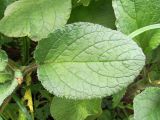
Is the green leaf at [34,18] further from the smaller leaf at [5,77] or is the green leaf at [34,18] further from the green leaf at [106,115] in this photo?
the green leaf at [106,115]

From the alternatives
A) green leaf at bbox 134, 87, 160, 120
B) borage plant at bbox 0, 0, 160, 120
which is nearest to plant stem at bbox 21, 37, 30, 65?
borage plant at bbox 0, 0, 160, 120

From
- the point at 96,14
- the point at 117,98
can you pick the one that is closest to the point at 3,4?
the point at 96,14

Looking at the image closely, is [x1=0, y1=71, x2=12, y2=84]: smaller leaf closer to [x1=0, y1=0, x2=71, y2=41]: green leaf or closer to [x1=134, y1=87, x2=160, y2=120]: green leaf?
[x1=0, y1=0, x2=71, y2=41]: green leaf

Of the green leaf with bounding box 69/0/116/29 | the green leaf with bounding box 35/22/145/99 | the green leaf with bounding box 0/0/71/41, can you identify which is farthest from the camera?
the green leaf with bounding box 69/0/116/29

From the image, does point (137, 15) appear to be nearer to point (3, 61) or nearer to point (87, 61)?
point (87, 61)

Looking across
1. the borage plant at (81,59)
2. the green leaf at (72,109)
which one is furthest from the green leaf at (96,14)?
the green leaf at (72,109)
